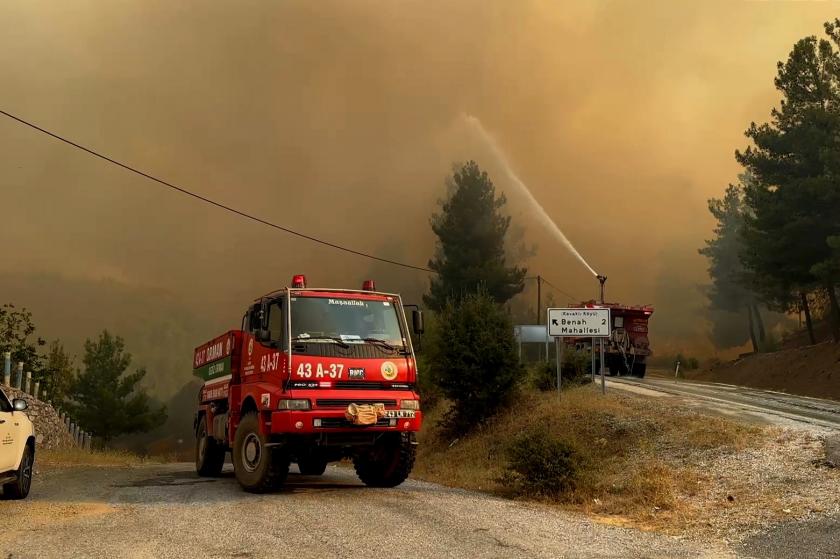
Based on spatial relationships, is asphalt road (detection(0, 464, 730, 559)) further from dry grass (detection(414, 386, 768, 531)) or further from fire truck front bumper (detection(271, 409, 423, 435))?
dry grass (detection(414, 386, 768, 531))

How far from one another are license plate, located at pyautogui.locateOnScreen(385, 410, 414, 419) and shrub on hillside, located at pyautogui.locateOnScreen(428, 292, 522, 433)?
38.0 ft

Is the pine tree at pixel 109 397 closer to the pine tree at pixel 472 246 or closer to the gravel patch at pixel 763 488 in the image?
the pine tree at pixel 472 246

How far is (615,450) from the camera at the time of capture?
16016 millimetres

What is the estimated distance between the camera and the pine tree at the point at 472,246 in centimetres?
5447

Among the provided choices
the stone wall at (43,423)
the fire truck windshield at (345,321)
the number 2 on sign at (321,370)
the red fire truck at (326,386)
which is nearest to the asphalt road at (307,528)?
the red fire truck at (326,386)

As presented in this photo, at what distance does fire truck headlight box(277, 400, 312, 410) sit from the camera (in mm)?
11203

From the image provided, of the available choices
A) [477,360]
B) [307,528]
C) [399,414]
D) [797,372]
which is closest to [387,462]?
[399,414]

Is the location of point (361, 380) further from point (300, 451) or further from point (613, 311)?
point (613, 311)

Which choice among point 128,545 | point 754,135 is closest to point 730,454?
point 128,545

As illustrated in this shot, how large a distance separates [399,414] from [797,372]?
3206 cm

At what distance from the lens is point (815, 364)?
36500 millimetres

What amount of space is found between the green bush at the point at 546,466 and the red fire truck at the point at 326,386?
78.6 inches

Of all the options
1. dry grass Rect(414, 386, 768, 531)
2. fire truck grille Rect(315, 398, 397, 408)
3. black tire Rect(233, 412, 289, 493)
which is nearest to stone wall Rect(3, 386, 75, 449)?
dry grass Rect(414, 386, 768, 531)

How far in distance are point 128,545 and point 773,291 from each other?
52.4 meters
